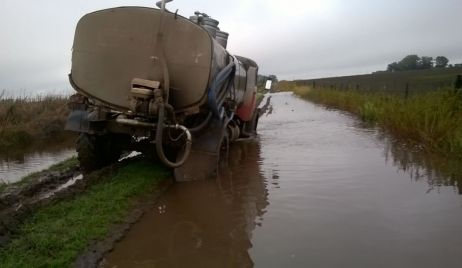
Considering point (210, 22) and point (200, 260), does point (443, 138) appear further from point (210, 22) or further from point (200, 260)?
point (200, 260)

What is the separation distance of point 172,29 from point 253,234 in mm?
3244

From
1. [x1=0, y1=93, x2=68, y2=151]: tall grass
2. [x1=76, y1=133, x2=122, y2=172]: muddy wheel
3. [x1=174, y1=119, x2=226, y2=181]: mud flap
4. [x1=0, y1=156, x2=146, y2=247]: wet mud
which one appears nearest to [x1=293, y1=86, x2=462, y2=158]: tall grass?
[x1=174, y1=119, x2=226, y2=181]: mud flap

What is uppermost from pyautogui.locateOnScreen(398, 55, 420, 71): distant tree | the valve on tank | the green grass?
pyautogui.locateOnScreen(398, 55, 420, 71): distant tree

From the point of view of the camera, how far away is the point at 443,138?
941 cm

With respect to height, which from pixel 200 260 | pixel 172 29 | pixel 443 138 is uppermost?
pixel 172 29

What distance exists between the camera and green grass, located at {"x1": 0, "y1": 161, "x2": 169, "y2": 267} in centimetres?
434

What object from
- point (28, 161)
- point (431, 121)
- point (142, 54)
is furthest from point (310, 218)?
point (28, 161)

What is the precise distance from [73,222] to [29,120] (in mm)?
11290

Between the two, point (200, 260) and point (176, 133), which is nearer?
point (200, 260)

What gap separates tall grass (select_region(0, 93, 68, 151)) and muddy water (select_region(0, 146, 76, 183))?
1405 mm

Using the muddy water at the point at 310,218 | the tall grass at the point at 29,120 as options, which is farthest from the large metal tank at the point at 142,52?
the tall grass at the point at 29,120

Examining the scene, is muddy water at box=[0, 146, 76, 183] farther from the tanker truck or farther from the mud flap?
the mud flap

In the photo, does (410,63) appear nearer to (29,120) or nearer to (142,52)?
(29,120)

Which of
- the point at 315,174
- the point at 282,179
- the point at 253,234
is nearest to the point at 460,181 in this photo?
the point at 315,174
